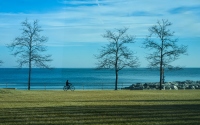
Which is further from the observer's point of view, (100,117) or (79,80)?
(79,80)

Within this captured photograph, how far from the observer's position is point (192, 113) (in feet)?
46.6

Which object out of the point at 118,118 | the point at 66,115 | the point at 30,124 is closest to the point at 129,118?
the point at 118,118

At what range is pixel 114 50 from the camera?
136ft

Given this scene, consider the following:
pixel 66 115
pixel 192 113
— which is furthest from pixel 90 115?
pixel 192 113

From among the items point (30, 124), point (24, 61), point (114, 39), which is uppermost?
point (114, 39)

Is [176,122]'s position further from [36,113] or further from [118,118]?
[36,113]

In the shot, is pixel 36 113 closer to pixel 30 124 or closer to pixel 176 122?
pixel 30 124

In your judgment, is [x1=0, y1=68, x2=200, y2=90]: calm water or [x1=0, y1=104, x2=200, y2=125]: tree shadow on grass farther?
[x1=0, y1=68, x2=200, y2=90]: calm water

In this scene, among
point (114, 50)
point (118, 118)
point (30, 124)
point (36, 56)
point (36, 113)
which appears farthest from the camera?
point (114, 50)

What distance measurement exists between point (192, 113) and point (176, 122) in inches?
106

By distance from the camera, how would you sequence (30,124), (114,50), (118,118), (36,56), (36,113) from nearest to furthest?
(30,124) < (118,118) < (36,113) < (36,56) < (114,50)

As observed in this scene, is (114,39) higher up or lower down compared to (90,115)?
higher up

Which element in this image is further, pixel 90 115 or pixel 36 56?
pixel 36 56

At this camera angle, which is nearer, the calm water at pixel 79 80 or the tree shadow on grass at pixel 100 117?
the tree shadow on grass at pixel 100 117
